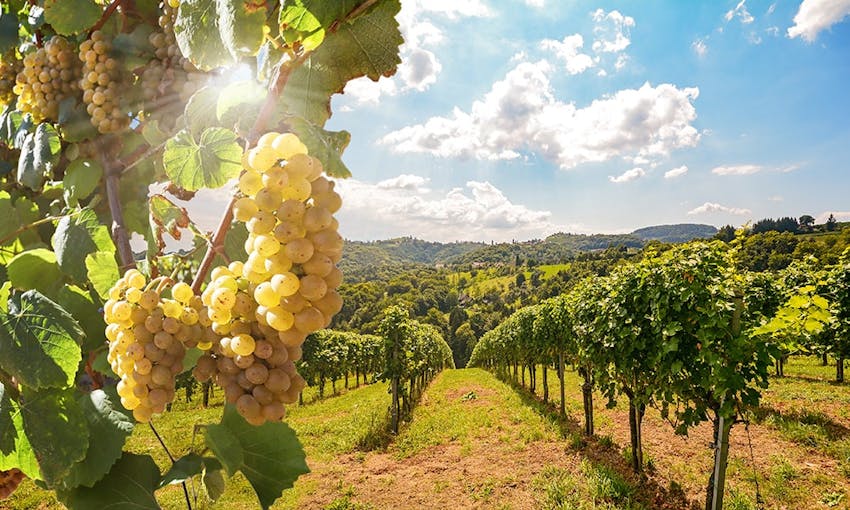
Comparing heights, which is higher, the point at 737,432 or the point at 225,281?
the point at 225,281

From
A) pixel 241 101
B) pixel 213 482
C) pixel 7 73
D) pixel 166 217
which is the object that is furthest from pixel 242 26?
pixel 7 73

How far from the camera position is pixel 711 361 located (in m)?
6.61

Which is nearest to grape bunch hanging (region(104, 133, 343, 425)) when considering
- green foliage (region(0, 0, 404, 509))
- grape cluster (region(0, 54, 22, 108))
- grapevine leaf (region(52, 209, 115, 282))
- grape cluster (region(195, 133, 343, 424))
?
grape cluster (region(195, 133, 343, 424))

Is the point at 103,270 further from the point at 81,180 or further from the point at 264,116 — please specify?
the point at 264,116

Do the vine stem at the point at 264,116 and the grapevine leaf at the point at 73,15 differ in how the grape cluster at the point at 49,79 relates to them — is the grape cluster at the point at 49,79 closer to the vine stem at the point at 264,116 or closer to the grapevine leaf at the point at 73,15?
the grapevine leaf at the point at 73,15

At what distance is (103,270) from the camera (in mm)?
1052

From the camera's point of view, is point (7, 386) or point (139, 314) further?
point (7, 386)

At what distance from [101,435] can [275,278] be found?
2.58 ft

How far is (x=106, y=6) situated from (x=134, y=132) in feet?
1.37

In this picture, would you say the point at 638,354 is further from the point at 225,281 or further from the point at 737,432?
the point at 225,281

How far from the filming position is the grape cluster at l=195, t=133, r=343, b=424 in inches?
24.0

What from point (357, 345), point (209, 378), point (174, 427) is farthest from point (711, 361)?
point (357, 345)

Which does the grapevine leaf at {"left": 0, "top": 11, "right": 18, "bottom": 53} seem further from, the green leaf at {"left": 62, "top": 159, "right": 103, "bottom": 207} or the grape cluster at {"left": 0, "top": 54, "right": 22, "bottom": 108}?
the green leaf at {"left": 62, "top": 159, "right": 103, "bottom": 207}

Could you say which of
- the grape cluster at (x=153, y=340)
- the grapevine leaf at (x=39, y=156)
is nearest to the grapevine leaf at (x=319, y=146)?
the grape cluster at (x=153, y=340)
